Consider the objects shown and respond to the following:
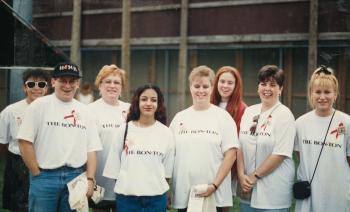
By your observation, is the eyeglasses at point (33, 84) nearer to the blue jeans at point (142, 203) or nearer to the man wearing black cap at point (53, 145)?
the man wearing black cap at point (53, 145)

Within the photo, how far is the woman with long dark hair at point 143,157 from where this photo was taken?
4.41 m

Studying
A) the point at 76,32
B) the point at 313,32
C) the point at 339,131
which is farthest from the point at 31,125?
the point at 76,32

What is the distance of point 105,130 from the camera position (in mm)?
4930

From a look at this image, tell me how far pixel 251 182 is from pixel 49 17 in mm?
15467

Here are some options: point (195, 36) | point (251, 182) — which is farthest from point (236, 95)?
point (195, 36)

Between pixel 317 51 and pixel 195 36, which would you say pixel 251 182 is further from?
pixel 195 36

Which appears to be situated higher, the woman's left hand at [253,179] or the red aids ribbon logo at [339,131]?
the red aids ribbon logo at [339,131]

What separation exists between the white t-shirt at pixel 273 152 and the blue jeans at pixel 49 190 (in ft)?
5.31

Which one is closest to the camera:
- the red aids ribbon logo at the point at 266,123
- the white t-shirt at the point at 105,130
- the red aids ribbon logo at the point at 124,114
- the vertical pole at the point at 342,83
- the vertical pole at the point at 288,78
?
the red aids ribbon logo at the point at 266,123

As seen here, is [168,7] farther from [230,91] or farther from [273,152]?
[273,152]

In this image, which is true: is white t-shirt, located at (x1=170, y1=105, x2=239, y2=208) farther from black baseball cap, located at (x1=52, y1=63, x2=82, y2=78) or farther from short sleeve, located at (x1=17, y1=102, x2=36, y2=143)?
short sleeve, located at (x1=17, y1=102, x2=36, y2=143)

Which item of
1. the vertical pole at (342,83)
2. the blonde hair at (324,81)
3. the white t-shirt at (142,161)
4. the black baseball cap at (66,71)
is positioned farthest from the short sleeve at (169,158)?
the vertical pole at (342,83)

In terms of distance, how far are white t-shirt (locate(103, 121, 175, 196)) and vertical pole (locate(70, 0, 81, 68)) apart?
48.0ft

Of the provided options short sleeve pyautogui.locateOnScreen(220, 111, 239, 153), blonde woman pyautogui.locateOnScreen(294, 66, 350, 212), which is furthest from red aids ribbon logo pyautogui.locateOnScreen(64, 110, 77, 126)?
blonde woman pyautogui.locateOnScreen(294, 66, 350, 212)
